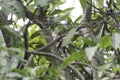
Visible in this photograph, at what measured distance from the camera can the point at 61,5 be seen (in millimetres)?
1699

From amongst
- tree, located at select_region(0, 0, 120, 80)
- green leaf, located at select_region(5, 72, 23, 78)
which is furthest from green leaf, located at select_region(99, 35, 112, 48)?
green leaf, located at select_region(5, 72, 23, 78)

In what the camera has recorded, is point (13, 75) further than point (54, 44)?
No

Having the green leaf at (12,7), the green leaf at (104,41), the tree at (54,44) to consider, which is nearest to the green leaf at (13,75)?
the tree at (54,44)

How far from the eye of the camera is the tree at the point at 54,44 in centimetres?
78

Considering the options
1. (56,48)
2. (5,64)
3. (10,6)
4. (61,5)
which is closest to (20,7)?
(10,6)

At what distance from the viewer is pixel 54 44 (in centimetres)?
119

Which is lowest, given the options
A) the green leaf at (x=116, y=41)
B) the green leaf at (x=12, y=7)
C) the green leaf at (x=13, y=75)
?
the green leaf at (x=13, y=75)

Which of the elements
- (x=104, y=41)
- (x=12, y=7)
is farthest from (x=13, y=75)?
(x=12, y=7)

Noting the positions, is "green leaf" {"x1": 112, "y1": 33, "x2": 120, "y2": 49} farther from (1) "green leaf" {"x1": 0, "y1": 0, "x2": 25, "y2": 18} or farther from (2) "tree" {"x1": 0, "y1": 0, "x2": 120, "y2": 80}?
(1) "green leaf" {"x1": 0, "y1": 0, "x2": 25, "y2": 18}

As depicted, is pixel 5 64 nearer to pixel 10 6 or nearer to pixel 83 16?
pixel 10 6

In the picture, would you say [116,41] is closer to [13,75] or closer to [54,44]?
[13,75]

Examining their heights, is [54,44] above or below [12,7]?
below

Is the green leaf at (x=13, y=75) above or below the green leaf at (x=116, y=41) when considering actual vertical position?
below

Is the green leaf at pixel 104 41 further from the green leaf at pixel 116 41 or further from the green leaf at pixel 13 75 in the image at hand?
the green leaf at pixel 13 75
